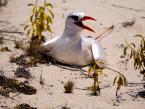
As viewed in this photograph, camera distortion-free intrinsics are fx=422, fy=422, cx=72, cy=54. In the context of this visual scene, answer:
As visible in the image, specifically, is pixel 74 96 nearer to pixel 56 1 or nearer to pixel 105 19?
pixel 105 19

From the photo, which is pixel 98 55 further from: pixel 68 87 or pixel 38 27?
pixel 68 87

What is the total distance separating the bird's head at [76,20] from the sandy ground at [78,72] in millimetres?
657

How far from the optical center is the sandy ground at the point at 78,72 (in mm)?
5211

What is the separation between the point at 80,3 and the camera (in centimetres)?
929

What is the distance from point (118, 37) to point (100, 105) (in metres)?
2.84

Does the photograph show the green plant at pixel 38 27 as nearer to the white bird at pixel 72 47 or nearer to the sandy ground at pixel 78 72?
the white bird at pixel 72 47

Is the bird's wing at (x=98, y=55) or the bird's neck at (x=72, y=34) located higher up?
the bird's neck at (x=72, y=34)

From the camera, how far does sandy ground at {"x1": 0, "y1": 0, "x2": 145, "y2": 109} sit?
5.21m

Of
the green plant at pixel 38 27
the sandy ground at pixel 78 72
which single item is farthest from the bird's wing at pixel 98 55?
the green plant at pixel 38 27

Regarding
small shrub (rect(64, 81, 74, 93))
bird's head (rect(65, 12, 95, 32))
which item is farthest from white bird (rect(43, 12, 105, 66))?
small shrub (rect(64, 81, 74, 93))

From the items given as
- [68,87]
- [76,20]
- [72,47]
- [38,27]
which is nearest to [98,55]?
[72,47]

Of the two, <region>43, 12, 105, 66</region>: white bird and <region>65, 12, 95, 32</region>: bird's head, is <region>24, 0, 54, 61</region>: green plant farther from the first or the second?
<region>65, 12, 95, 32</region>: bird's head

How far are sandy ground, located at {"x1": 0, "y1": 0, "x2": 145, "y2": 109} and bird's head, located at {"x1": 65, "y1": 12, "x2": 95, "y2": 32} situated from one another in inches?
25.9

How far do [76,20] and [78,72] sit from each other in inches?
30.1
